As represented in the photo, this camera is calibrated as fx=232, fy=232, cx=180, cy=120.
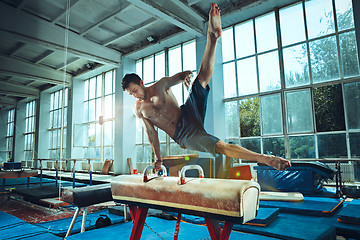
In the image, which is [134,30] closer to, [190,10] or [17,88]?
[190,10]

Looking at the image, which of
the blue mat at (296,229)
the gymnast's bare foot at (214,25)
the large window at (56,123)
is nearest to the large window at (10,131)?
the large window at (56,123)

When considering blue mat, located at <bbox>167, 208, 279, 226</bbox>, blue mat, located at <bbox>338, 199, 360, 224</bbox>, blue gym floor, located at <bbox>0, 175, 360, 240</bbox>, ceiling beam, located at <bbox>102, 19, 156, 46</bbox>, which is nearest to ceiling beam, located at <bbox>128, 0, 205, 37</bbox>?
ceiling beam, located at <bbox>102, 19, 156, 46</bbox>

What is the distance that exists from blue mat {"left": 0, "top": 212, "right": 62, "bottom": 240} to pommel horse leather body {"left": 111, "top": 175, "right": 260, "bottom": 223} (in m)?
1.40

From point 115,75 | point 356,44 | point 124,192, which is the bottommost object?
point 124,192

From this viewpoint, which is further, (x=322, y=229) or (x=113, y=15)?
(x=113, y=15)

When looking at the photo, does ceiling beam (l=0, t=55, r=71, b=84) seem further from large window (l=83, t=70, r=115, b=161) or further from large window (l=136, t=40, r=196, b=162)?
large window (l=83, t=70, r=115, b=161)

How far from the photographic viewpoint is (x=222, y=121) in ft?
27.8

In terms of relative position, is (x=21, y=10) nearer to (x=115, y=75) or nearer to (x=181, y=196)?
(x=181, y=196)

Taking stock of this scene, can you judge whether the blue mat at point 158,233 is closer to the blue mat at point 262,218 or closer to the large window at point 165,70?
the blue mat at point 262,218

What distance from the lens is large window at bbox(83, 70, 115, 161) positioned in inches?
455

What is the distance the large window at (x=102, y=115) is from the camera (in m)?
11.5

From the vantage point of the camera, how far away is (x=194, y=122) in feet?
8.57

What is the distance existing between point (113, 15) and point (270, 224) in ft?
23.8

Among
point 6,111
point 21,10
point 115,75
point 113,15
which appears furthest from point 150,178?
point 115,75
